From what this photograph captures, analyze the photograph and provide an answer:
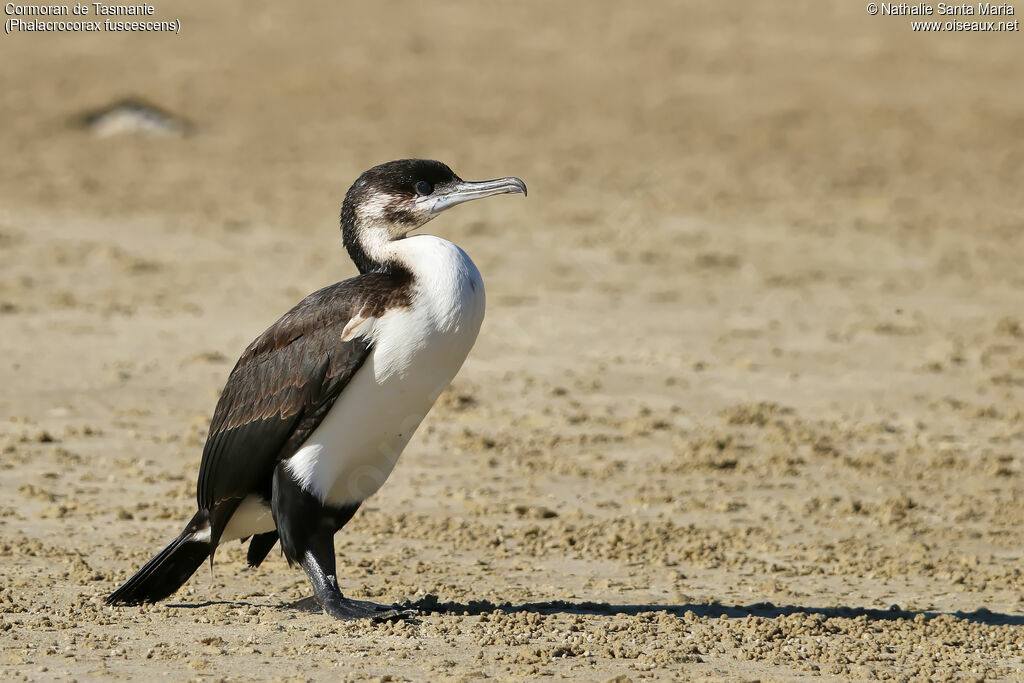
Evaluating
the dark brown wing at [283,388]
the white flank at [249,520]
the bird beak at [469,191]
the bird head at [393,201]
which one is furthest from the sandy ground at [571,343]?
the bird beak at [469,191]

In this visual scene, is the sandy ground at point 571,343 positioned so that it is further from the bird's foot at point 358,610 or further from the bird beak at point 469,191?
the bird beak at point 469,191

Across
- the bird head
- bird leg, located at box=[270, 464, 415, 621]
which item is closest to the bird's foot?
bird leg, located at box=[270, 464, 415, 621]

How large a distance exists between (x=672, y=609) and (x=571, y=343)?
5113mm

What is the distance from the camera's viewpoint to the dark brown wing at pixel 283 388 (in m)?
5.52

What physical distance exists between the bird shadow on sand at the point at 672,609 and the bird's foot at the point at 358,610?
3.2 inches

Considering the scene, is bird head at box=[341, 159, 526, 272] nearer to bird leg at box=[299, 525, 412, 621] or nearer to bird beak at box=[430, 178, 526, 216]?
bird beak at box=[430, 178, 526, 216]

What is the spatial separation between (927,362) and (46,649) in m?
7.23

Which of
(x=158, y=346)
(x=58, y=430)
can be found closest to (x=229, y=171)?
(x=158, y=346)

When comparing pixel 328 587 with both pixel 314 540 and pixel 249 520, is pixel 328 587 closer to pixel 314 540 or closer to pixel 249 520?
pixel 314 540

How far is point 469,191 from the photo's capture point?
5.94m

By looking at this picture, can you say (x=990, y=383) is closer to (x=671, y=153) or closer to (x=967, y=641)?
(x=967, y=641)

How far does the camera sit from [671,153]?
19.3m

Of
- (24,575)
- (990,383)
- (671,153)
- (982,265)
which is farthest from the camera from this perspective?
(671,153)

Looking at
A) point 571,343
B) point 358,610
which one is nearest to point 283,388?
point 358,610
